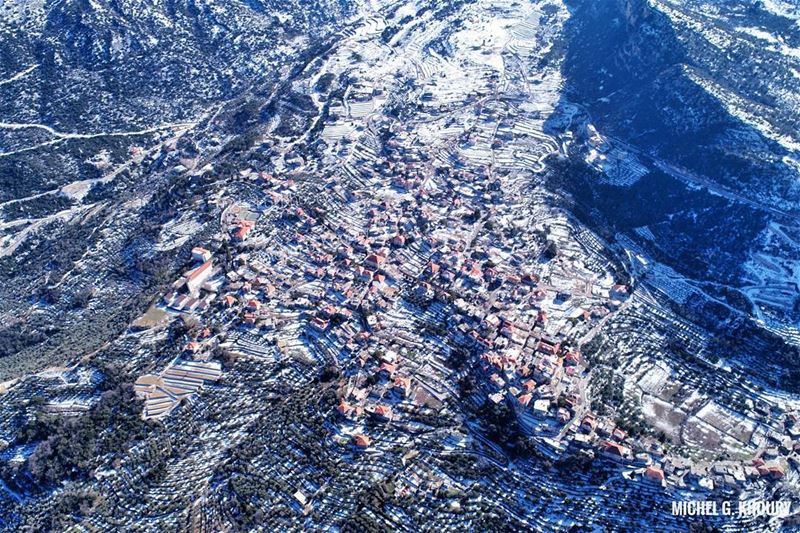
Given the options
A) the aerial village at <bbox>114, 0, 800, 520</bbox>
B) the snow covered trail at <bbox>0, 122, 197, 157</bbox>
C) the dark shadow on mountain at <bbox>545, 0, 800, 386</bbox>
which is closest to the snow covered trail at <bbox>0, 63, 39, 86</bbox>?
the snow covered trail at <bbox>0, 122, 197, 157</bbox>

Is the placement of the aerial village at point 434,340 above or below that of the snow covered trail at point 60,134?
below

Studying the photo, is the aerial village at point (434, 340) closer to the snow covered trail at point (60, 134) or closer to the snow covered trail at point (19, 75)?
the snow covered trail at point (60, 134)

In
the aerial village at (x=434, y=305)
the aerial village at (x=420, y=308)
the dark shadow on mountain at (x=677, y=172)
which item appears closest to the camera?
the aerial village at (x=434, y=305)

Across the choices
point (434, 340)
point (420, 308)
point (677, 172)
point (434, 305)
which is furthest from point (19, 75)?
point (677, 172)

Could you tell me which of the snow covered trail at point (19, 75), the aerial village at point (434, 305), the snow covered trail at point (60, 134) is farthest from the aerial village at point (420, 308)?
the snow covered trail at point (19, 75)

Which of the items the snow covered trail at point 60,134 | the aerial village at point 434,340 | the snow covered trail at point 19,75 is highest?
the snow covered trail at point 19,75

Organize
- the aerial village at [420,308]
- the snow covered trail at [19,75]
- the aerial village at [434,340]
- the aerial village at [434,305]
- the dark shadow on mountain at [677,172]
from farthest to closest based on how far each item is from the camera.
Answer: the snow covered trail at [19,75] < the dark shadow on mountain at [677,172] < the aerial village at [420,308] < the aerial village at [434,305] < the aerial village at [434,340]

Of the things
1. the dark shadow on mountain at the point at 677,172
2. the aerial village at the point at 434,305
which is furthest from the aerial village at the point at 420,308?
the dark shadow on mountain at the point at 677,172

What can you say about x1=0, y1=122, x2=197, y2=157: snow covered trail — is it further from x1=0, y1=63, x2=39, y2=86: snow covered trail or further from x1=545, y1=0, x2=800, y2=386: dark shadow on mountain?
x1=545, y1=0, x2=800, y2=386: dark shadow on mountain

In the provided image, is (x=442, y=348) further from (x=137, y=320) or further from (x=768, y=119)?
(x=768, y=119)

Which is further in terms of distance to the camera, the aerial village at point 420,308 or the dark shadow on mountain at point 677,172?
the dark shadow on mountain at point 677,172

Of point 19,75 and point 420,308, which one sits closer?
point 420,308

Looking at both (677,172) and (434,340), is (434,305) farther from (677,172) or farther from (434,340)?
(677,172)
